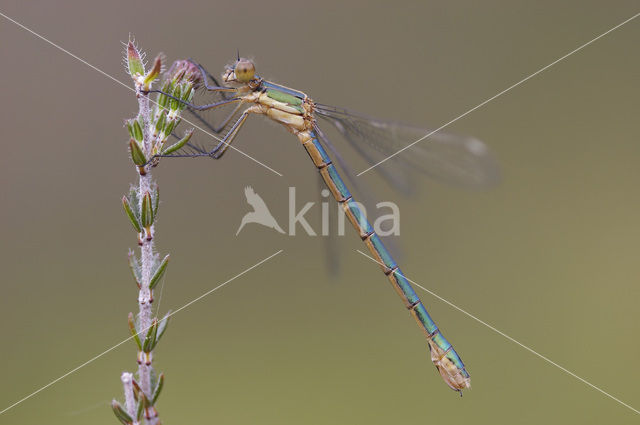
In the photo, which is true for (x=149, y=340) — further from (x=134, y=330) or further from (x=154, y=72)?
(x=154, y=72)

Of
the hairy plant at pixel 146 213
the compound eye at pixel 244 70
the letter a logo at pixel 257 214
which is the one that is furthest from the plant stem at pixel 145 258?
the letter a logo at pixel 257 214

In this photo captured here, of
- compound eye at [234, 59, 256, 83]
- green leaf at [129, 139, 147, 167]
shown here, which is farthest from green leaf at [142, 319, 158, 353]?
compound eye at [234, 59, 256, 83]

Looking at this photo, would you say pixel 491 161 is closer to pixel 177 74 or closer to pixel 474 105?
pixel 474 105

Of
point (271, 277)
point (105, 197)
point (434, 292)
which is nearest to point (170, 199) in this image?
point (105, 197)

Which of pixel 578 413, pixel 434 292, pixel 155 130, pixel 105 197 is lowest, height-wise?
pixel 578 413

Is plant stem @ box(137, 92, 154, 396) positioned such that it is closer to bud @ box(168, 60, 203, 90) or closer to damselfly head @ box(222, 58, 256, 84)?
bud @ box(168, 60, 203, 90)

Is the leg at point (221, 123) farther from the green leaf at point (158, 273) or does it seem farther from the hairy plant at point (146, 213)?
the green leaf at point (158, 273)
